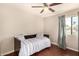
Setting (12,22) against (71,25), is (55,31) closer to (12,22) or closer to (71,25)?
(71,25)

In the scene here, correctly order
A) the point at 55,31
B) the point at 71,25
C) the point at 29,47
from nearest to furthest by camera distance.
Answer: the point at 29,47 → the point at 71,25 → the point at 55,31

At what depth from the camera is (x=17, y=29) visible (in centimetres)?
298

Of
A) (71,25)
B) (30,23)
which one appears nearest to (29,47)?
(30,23)

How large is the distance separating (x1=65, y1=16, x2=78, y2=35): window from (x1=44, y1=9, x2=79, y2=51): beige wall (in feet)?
0.49

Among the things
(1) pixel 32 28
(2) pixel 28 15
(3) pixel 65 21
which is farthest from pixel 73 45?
(2) pixel 28 15

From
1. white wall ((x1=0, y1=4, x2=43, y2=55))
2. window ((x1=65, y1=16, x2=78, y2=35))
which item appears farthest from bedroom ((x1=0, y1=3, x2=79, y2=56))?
window ((x1=65, y1=16, x2=78, y2=35))

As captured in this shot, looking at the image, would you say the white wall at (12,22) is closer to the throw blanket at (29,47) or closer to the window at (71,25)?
the throw blanket at (29,47)

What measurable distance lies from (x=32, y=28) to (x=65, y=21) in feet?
4.67

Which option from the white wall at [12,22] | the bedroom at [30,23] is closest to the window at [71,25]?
the bedroom at [30,23]

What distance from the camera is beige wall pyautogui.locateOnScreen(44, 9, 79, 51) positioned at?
113 inches

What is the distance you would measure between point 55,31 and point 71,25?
2.16ft

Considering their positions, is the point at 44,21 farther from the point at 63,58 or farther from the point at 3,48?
the point at 63,58

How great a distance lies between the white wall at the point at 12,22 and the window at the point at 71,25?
1096 mm

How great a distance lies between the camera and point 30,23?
3410 mm
